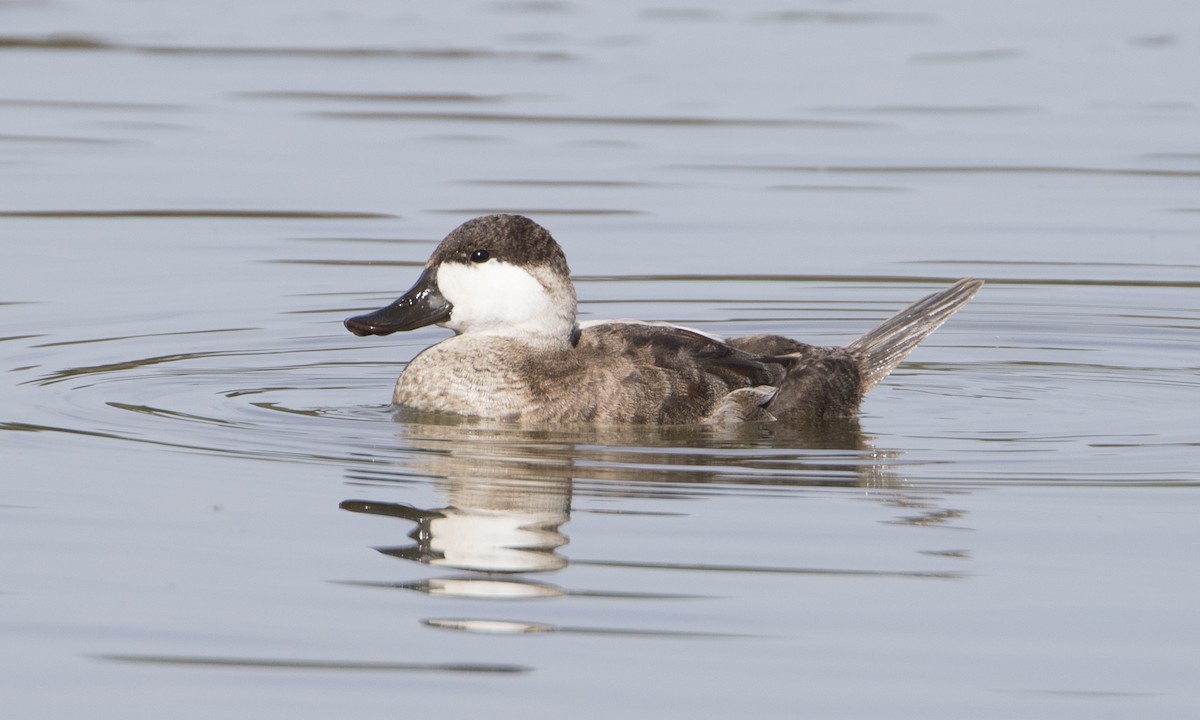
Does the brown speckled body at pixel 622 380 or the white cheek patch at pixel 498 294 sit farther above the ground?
the white cheek patch at pixel 498 294

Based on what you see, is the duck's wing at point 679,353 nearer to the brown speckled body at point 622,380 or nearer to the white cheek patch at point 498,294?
the brown speckled body at point 622,380

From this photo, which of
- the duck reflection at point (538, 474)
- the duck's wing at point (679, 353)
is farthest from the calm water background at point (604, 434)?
the duck's wing at point (679, 353)

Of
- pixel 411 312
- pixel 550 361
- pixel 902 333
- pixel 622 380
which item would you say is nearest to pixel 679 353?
pixel 622 380

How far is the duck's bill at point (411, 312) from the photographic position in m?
7.85

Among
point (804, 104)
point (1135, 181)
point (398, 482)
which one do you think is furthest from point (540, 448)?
point (804, 104)

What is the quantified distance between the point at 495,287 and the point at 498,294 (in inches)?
1.2

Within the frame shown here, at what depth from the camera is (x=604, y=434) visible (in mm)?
7492

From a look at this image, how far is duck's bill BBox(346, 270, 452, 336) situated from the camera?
309 inches

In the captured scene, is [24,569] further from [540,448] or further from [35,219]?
[35,219]

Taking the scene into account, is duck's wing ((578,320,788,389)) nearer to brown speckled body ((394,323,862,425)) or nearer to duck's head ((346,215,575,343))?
brown speckled body ((394,323,862,425))

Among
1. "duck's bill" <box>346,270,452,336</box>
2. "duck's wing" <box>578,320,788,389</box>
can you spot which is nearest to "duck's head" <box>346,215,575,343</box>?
"duck's bill" <box>346,270,452,336</box>

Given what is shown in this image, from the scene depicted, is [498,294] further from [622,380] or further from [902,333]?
[902,333]

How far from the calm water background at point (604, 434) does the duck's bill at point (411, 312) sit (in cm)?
36

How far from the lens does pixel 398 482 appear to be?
6621 millimetres
